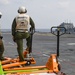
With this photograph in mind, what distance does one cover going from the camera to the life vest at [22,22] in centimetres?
1170

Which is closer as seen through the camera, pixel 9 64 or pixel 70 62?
pixel 9 64

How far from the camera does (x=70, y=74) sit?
36.1 ft

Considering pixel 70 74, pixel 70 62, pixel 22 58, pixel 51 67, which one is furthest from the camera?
pixel 70 62

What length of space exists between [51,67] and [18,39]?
2621 mm

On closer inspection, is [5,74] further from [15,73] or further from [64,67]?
[64,67]

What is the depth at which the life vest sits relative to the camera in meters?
11.7

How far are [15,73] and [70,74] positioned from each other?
8.56 ft

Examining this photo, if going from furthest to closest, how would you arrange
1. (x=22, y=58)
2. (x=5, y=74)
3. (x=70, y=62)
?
1. (x=70, y=62)
2. (x=22, y=58)
3. (x=5, y=74)

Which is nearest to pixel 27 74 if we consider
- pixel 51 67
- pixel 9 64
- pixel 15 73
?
pixel 15 73

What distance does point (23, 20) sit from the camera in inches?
462

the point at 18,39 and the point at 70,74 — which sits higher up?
the point at 18,39

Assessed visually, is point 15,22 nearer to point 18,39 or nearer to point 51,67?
point 18,39

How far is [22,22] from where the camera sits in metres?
11.7

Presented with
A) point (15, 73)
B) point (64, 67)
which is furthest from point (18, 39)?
point (15, 73)
